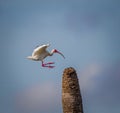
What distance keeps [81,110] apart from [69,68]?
5.78 ft

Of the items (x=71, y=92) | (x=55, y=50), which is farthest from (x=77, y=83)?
(x=55, y=50)

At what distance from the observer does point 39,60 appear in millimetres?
18734

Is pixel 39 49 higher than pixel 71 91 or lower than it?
higher

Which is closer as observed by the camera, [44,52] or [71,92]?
[44,52]

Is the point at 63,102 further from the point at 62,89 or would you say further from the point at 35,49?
the point at 35,49

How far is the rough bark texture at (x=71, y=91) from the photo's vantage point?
70.0 feet

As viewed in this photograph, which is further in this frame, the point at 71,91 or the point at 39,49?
the point at 71,91

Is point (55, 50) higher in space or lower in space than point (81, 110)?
higher

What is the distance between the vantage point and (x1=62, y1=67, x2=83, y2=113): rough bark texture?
840 inches

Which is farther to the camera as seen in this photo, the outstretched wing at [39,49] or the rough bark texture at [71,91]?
the rough bark texture at [71,91]

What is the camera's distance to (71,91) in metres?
21.4

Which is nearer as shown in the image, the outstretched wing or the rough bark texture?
the outstretched wing

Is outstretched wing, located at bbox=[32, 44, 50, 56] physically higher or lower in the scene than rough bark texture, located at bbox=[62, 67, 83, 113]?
higher

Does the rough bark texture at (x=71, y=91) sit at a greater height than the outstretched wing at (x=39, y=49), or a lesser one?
lesser
